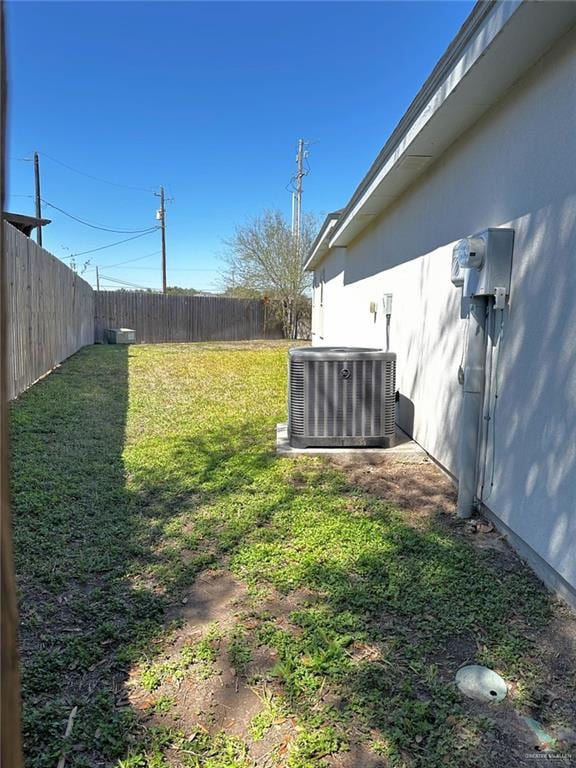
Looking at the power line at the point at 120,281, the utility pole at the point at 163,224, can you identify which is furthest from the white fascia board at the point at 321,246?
the power line at the point at 120,281

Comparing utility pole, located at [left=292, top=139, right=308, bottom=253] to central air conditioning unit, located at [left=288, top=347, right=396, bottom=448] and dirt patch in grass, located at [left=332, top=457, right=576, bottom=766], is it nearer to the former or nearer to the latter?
central air conditioning unit, located at [left=288, top=347, right=396, bottom=448]

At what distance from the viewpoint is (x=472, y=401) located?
10.1ft

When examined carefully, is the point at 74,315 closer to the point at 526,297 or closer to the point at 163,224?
the point at 526,297

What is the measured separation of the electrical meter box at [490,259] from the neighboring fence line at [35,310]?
3.89 meters

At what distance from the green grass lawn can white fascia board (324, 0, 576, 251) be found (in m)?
2.53

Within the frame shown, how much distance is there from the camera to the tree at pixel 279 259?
2148cm

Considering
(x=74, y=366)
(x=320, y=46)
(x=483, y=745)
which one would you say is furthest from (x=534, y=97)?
(x=74, y=366)

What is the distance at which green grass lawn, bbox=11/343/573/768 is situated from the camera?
1.53 m

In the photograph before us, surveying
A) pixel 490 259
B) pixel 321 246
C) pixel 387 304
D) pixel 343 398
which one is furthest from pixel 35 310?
pixel 490 259

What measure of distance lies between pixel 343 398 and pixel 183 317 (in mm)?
16120

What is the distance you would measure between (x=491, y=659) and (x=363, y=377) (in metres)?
2.67

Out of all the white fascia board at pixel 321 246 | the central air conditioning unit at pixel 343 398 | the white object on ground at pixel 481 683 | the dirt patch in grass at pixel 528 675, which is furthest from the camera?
the white fascia board at pixel 321 246

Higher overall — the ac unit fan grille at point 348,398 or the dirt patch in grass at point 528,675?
the ac unit fan grille at point 348,398

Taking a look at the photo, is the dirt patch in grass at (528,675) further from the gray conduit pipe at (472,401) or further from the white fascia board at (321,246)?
the white fascia board at (321,246)
